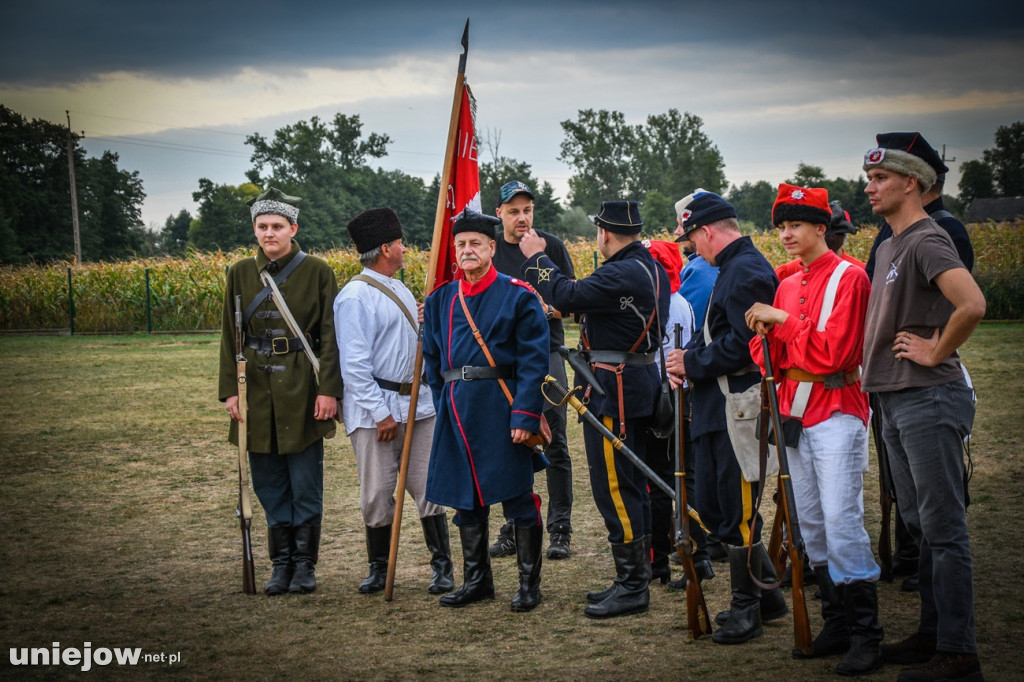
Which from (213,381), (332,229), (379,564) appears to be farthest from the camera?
(332,229)

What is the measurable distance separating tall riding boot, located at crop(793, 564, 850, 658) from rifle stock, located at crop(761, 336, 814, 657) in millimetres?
50

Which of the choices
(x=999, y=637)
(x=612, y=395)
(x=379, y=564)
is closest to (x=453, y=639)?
(x=379, y=564)

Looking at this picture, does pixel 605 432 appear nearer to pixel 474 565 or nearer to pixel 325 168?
pixel 474 565

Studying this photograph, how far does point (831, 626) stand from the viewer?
171 inches

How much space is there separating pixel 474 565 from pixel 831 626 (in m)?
1.94

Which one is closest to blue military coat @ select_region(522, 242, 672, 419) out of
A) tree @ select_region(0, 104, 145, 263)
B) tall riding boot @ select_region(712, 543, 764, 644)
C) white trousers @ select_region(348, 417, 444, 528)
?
tall riding boot @ select_region(712, 543, 764, 644)

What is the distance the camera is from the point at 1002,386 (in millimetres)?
12172

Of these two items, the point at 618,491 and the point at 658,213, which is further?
the point at 658,213

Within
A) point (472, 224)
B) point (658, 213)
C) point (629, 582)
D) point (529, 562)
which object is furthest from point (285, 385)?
point (658, 213)

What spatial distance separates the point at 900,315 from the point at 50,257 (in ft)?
199

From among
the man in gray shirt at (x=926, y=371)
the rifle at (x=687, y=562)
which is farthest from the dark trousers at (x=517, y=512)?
the man in gray shirt at (x=926, y=371)

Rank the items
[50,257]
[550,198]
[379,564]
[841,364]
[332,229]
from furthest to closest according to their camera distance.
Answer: [332,229], [50,257], [550,198], [379,564], [841,364]

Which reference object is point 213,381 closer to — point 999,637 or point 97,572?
point 97,572

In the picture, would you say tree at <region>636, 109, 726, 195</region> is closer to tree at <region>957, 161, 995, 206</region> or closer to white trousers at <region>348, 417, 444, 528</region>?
tree at <region>957, 161, 995, 206</region>
